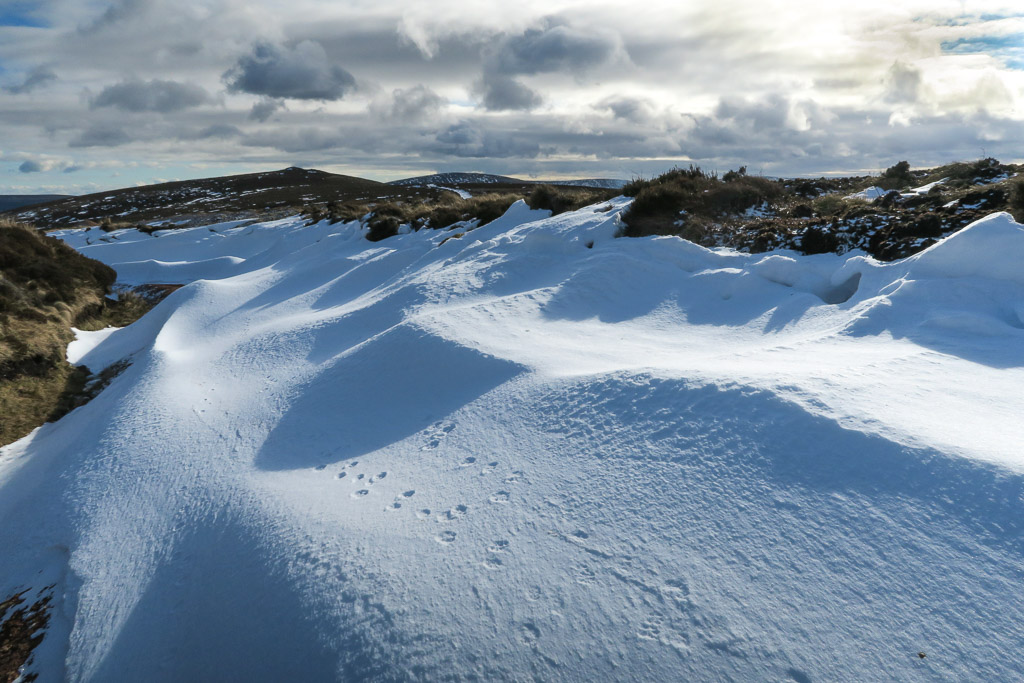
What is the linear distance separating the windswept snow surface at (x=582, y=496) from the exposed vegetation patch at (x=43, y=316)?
1.29 m

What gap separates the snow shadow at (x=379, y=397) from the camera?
4.36m

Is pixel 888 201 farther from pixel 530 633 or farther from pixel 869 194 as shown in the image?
pixel 530 633

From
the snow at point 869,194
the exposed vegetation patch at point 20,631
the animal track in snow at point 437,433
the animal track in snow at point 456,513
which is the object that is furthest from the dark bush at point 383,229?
the animal track in snow at point 456,513

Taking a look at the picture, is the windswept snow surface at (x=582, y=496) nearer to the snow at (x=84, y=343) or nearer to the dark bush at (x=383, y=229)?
the snow at (x=84, y=343)

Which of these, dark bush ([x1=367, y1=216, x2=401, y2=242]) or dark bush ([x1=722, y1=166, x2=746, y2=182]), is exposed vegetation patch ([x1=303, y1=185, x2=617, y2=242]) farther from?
dark bush ([x1=722, y1=166, x2=746, y2=182])

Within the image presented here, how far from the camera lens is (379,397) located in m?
5.02

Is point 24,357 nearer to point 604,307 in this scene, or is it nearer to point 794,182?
point 604,307

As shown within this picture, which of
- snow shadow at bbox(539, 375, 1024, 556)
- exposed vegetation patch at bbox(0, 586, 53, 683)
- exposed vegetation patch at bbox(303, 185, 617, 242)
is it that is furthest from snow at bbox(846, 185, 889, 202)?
exposed vegetation patch at bbox(0, 586, 53, 683)

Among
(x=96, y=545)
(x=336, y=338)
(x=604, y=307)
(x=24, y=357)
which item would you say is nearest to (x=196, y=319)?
(x=24, y=357)

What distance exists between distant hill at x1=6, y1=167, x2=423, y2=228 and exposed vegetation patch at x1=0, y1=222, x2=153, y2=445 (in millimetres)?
33462

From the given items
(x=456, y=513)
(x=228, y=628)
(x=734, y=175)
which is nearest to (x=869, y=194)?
(x=734, y=175)

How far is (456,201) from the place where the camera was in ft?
56.9

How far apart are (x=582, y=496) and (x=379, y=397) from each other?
269 centimetres

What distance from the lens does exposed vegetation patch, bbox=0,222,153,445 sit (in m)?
7.15
